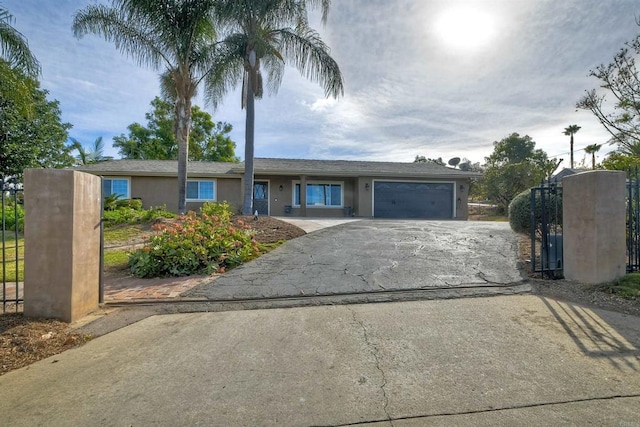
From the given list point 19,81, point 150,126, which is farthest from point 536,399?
point 150,126

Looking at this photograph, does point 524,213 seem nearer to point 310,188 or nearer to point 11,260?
point 11,260

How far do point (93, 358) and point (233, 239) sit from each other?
449 centimetres

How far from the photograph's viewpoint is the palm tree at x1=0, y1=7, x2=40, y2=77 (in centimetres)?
968

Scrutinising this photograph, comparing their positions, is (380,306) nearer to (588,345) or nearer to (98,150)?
(588,345)

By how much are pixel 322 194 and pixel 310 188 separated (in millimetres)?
811

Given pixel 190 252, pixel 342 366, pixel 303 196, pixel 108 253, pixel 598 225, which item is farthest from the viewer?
pixel 303 196

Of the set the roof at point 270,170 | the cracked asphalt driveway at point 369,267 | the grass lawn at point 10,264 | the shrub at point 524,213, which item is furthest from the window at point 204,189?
the shrub at point 524,213

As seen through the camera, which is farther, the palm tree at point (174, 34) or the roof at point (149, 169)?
the roof at point (149, 169)

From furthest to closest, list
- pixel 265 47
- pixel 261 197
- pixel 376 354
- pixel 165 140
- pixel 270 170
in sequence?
pixel 165 140 < pixel 261 197 < pixel 270 170 < pixel 265 47 < pixel 376 354

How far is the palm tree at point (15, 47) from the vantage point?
968cm

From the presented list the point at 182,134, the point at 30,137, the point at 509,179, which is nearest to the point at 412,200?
the point at 509,179

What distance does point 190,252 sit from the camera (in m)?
6.71

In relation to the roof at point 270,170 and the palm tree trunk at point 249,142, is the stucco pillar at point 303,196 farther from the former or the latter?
the palm tree trunk at point 249,142

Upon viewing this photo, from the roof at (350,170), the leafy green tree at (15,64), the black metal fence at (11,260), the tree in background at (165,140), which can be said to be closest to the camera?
the black metal fence at (11,260)
